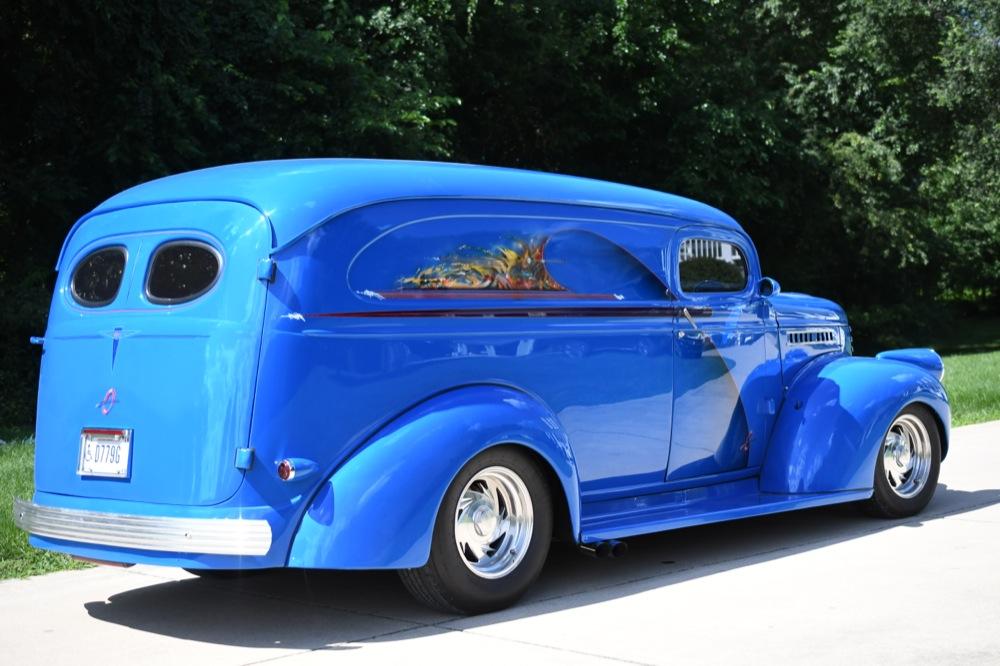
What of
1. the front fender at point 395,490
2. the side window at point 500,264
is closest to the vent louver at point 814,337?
the side window at point 500,264

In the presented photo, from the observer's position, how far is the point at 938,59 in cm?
2864

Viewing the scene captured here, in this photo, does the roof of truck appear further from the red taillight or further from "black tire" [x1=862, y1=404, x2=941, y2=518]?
"black tire" [x1=862, y1=404, x2=941, y2=518]

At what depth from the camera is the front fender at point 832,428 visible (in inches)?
294

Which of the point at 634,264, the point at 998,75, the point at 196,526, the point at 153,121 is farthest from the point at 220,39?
the point at 998,75

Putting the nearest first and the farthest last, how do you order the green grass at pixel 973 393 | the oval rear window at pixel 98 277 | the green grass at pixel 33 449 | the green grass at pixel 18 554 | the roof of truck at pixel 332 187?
1. the roof of truck at pixel 332 187
2. the oval rear window at pixel 98 277
3. the green grass at pixel 18 554
4. the green grass at pixel 33 449
5. the green grass at pixel 973 393

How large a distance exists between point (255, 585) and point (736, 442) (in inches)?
112

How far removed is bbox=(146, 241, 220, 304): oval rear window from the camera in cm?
564

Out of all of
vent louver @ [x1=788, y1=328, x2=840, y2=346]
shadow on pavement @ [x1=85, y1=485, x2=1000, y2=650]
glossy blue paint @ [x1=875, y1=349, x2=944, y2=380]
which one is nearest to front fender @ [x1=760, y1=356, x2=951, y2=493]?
vent louver @ [x1=788, y1=328, x2=840, y2=346]

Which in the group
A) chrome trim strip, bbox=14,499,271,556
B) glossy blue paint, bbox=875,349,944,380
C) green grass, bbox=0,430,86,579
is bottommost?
green grass, bbox=0,430,86,579

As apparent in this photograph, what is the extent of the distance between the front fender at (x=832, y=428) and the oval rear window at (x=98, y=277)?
388cm

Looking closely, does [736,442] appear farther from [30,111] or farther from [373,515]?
[30,111]

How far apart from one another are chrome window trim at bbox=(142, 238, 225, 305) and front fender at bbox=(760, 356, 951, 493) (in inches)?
142

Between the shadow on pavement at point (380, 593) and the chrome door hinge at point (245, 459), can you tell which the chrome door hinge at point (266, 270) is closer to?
the chrome door hinge at point (245, 459)

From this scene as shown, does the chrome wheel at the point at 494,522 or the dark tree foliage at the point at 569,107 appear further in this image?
the dark tree foliage at the point at 569,107
